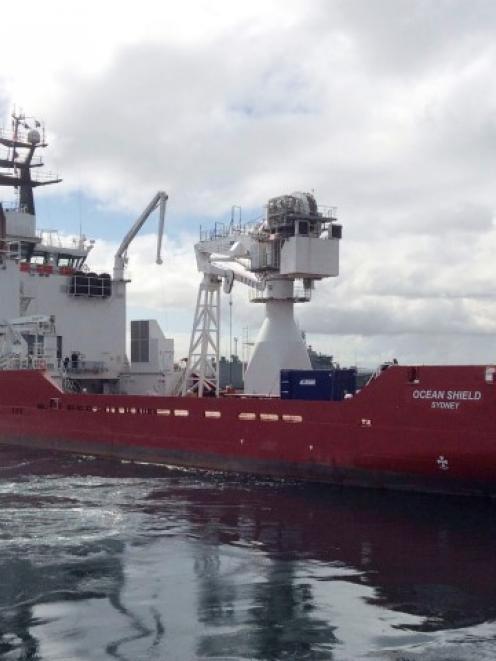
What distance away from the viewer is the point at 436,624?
8.50 meters

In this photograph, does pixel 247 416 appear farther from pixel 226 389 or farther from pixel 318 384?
pixel 226 389

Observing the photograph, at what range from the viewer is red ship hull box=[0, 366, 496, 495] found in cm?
1582

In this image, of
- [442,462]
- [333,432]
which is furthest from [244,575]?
[333,432]

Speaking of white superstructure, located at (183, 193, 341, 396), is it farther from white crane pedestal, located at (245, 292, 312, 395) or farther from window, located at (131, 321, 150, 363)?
window, located at (131, 321, 150, 363)

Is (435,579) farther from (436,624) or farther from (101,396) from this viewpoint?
(101,396)

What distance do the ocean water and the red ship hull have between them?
0.74 metres

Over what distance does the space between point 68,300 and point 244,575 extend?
2037 cm

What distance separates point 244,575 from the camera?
1045 cm

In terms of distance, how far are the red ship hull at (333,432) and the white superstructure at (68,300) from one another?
4.14m

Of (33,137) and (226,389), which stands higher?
(33,137)

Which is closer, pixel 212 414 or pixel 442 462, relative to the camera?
pixel 442 462

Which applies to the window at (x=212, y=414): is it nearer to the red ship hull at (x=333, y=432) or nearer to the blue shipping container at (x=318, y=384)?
the red ship hull at (x=333, y=432)

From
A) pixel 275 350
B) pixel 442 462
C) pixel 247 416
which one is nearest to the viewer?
pixel 442 462

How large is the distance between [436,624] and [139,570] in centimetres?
405
